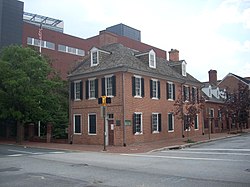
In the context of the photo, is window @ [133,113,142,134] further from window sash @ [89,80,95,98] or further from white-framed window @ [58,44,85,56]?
white-framed window @ [58,44,85,56]

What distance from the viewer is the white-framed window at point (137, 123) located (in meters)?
23.6

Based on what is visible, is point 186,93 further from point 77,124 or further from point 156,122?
point 77,124

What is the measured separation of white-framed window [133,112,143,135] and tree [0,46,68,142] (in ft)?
29.0

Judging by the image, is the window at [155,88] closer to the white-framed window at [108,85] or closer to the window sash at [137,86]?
the window sash at [137,86]

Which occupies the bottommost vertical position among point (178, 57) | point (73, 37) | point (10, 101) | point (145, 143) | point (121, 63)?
point (145, 143)

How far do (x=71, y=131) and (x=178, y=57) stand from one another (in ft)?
58.6

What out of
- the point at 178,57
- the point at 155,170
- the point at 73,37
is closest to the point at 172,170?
the point at 155,170

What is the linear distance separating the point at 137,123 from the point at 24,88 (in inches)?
402

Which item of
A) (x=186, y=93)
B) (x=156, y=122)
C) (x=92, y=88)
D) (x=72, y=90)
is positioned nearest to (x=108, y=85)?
(x=92, y=88)

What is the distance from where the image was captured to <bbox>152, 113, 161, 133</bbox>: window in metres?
26.0

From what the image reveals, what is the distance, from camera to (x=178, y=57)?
124 ft

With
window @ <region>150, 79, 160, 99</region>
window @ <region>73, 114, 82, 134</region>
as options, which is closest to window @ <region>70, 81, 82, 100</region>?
window @ <region>73, 114, 82, 134</region>

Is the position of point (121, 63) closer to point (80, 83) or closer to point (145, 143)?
point (80, 83)

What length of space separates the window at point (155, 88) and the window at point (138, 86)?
1537 mm
